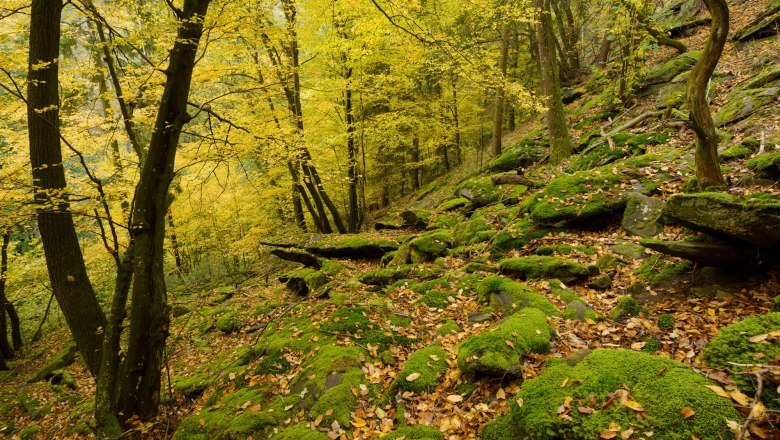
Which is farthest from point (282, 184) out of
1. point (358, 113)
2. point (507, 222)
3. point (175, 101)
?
point (175, 101)

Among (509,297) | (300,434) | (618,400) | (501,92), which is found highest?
(501,92)

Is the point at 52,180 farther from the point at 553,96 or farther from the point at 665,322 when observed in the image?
the point at 553,96

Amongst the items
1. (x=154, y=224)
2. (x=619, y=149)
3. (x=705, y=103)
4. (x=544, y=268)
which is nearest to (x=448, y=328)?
(x=544, y=268)

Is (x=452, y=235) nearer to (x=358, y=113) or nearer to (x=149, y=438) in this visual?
(x=149, y=438)

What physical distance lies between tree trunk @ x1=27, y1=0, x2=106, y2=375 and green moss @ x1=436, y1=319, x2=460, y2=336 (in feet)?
16.1

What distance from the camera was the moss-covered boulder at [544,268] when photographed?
5414 millimetres

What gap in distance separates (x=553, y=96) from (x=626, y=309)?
851 centimetres

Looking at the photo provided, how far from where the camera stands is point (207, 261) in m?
22.0

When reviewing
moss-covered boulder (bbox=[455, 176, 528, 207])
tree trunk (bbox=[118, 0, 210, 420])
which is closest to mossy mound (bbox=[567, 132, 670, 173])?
moss-covered boulder (bbox=[455, 176, 528, 207])

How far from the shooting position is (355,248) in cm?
1020

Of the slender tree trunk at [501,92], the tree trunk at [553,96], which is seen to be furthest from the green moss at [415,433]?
the slender tree trunk at [501,92]

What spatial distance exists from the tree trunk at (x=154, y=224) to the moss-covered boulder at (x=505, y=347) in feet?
12.5

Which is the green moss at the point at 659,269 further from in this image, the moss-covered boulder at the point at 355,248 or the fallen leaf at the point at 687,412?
the moss-covered boulder at the point at 355,248

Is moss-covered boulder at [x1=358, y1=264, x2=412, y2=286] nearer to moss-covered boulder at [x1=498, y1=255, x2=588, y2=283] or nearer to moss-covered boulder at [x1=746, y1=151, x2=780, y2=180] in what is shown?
moss-covered boulder at [x1=498, y1=255, x2=588, y2=283]
